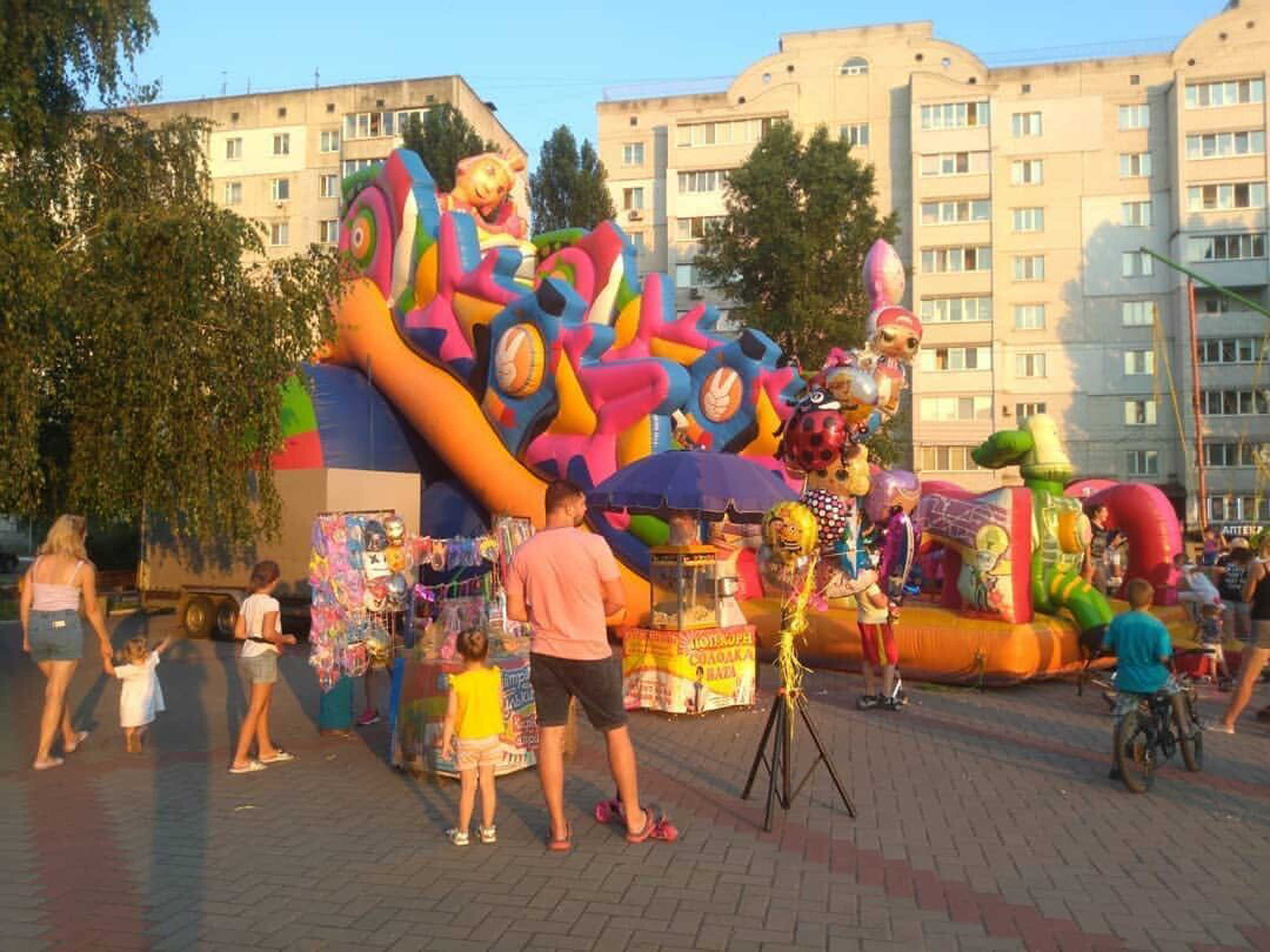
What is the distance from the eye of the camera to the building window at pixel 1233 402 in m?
40.2

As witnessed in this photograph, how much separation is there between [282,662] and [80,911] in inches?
338

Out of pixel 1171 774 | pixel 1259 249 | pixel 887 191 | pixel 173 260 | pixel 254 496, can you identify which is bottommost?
pixel 1171 774

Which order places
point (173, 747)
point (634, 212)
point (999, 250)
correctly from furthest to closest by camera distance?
point (634, 212) < point (999, 250) < point (173, 747)

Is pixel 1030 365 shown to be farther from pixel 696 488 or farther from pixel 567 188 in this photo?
pixel 696 488

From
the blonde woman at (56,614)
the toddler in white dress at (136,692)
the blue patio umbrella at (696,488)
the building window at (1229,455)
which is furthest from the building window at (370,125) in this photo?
the blonde woman at (56,614)

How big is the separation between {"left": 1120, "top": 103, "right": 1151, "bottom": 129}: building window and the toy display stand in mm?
40478

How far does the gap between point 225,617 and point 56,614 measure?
9.21 meters

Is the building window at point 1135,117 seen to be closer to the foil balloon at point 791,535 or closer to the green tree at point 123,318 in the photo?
the green tree at point 123,318

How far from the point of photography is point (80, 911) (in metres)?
4.82

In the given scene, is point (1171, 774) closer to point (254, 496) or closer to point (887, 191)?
point (254, 496)

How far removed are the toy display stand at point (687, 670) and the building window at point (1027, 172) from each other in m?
38.8

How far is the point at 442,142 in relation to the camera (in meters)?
34.7

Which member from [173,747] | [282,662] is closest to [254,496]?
[282,662]

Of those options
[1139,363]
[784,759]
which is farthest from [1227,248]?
[784,759]
